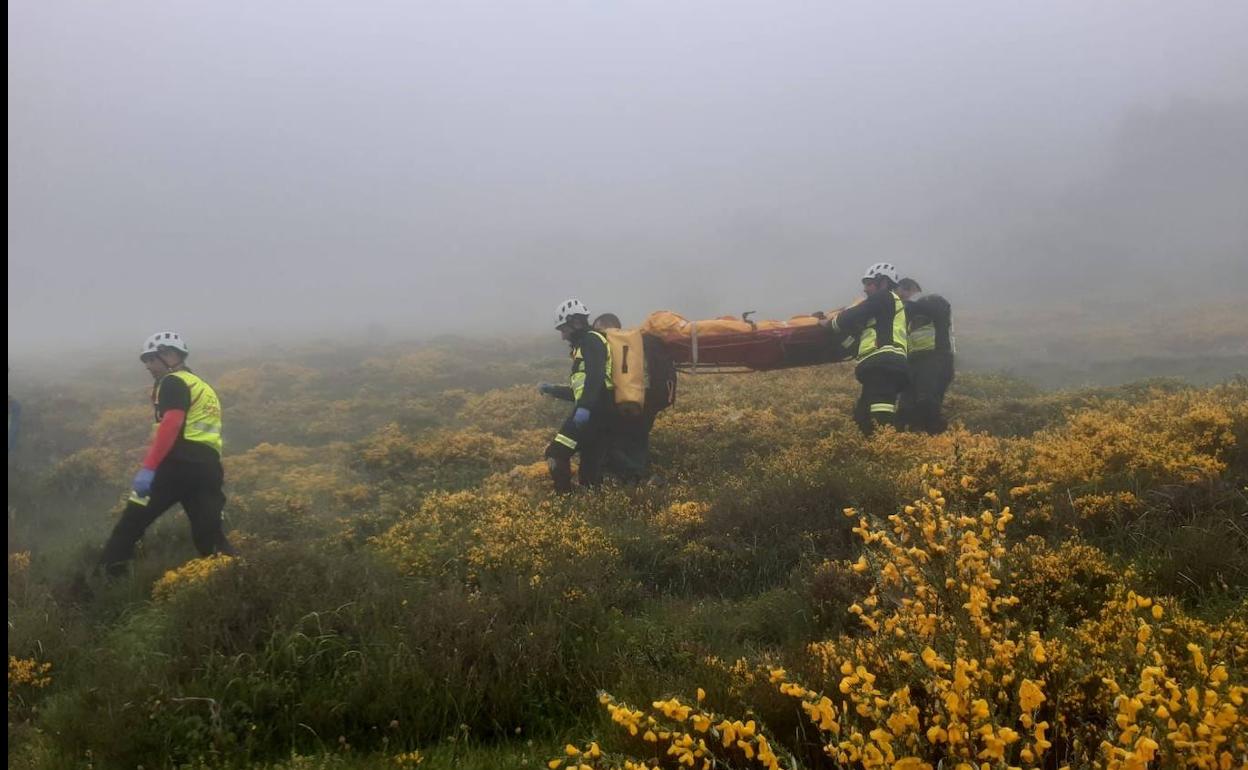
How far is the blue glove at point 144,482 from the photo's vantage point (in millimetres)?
7047

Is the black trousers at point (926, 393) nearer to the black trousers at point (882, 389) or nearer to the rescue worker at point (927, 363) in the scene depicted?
the rescue worker at point (927, 363)

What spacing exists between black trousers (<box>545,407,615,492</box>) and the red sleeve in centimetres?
390

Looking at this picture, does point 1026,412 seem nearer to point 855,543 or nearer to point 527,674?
point 855,543

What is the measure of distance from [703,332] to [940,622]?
23.4 ft

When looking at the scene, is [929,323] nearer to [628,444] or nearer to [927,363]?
[927,363]

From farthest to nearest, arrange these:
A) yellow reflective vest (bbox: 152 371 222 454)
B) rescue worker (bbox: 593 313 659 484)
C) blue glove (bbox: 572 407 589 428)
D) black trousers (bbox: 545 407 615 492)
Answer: rescue worker (bbox: 593 313 659 484)
black trousers (bbox: 545 407 615 492)
blue glove (bbox: 572 407 589 428)
yellow reflective vest (bbox: 152 371 222 454)

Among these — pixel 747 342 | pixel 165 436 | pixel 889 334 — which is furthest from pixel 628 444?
pixel 165 436

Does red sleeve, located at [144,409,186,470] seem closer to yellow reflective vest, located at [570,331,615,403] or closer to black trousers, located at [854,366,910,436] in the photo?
yellow reflective vest, located at [570,331,615,403]

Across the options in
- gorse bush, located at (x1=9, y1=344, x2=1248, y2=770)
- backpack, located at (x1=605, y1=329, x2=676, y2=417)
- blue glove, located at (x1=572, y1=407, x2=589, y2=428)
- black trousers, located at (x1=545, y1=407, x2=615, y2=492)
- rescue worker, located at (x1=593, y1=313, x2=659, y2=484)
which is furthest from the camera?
rescue worker, located at (x1=593, y1=313, x2=659, y2=484)

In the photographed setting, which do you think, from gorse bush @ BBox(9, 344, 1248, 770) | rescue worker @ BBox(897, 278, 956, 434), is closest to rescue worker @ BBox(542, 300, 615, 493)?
gorse bush @ BBox(9, 344, 1248, 770)

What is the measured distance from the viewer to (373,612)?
4.83 meters

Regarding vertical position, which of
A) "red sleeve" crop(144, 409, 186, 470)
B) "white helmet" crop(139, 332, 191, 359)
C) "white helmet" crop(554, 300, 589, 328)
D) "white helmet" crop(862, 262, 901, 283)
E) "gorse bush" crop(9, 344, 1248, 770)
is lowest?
"gorse bush" crop(9, 344, 1248, 770)

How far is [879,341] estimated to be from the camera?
29.6 ft

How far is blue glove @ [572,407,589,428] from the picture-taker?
880 cm
